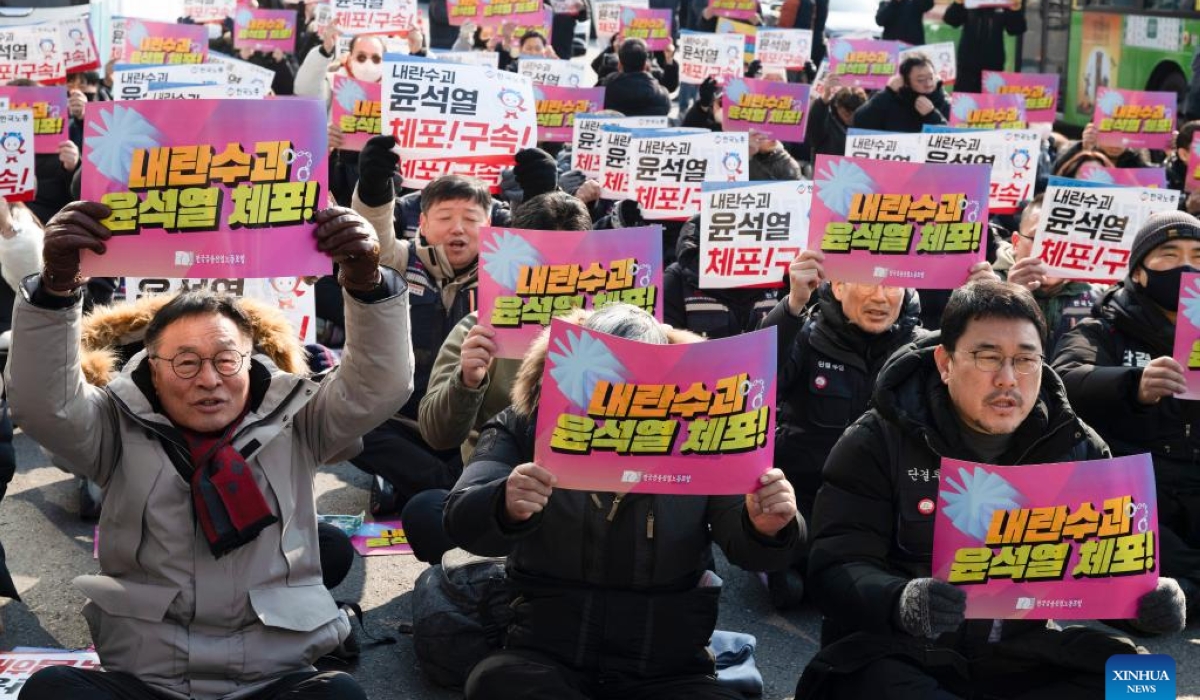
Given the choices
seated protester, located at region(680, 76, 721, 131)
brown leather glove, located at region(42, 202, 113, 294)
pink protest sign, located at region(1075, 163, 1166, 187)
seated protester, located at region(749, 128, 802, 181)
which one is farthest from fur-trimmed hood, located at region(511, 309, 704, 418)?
seated protester, located at region(680, 76, 721, 131)

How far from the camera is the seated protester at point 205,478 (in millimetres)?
3791

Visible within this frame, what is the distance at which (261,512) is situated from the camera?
151 inches

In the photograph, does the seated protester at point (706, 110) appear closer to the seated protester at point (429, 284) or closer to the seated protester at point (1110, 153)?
the seated protester at point (1110, 153)

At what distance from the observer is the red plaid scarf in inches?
149

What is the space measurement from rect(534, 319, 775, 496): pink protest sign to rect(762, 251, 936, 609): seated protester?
216cm

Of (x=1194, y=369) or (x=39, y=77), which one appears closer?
(x=1194, y=369)

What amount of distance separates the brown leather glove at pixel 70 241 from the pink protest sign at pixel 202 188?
0.38 feet

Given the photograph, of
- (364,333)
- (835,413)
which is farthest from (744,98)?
(364,333)

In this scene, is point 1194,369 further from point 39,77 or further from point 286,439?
point 39,77

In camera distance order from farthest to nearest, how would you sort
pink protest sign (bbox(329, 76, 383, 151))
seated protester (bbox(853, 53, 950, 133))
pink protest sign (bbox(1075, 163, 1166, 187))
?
seated protester (bbox(853, 53, 950, 133)) < pink protest sign (bbox(1075, 163, 1166, 187)) < pink protest sign (bbox(329, 76, 383, 151))

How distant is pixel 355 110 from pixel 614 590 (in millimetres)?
Answer: 5626

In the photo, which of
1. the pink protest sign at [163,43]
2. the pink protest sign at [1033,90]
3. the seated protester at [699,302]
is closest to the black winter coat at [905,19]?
the pink protest sign at [1033,90]

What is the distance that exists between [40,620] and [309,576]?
6.30 feet

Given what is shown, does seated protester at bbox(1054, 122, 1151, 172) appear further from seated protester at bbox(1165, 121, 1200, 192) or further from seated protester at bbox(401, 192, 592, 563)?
seated protester at bbox(401, 192, 592, 563)
